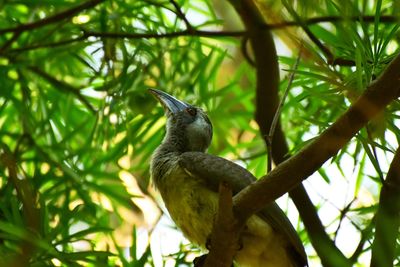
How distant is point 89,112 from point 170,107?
60cm

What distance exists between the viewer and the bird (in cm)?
308

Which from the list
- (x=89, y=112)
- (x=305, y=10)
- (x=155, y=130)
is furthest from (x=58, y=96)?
(x=305, y=10)

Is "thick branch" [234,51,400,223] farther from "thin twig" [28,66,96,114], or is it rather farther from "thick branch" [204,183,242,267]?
"thin twig" [28,66,96,114]

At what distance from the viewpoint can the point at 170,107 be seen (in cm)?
397

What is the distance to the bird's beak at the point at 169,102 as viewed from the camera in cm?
392

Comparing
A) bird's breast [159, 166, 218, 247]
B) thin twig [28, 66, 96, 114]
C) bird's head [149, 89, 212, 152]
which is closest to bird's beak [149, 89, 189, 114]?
bird's head [149, 89, 212, 152]

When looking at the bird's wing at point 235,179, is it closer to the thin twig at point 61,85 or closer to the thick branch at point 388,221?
the thick branch at point 388,221

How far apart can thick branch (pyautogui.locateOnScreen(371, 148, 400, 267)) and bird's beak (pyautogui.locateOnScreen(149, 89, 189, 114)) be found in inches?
56.2

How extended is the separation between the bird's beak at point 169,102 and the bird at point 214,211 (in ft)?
1.47

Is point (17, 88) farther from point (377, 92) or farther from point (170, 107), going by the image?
point (377, 92)

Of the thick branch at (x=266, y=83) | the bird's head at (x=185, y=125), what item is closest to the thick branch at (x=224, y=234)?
the thick branch at (x=266, y=83)

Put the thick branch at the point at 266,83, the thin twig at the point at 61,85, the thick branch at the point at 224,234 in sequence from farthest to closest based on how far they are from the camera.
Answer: the thin twig at the point at 61,85 < the thick branch at the point at 266,83 < the thick branch at the point at 224,234

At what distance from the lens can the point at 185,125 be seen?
397 cm

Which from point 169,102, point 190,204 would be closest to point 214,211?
point 190,204
